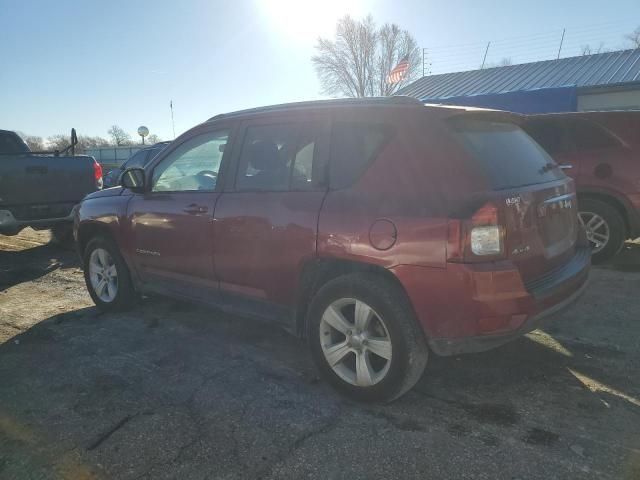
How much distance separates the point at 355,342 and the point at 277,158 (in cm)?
137

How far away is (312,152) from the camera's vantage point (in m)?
3.10

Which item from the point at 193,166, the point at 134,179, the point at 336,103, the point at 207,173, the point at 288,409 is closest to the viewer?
the point at 288,409

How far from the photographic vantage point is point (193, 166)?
3967mm

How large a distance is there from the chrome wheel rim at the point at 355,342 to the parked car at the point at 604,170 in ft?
12.7

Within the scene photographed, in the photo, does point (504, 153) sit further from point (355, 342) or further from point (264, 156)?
point (264, 156)

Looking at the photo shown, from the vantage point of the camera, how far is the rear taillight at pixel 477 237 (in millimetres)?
2396

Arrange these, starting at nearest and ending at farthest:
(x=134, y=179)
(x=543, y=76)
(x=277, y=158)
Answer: (x=277, y=158) → (x=134, y=179) → (x=543, y=76)

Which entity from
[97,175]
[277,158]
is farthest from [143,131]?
[277,158]

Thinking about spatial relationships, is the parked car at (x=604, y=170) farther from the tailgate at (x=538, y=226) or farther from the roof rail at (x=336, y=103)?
the roof rail at (x=336, y=103)

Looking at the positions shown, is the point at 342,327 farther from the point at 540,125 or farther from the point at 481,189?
the point at 540,125

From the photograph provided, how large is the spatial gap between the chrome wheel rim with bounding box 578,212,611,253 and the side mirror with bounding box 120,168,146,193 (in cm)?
499

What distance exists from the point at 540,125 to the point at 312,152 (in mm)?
4454

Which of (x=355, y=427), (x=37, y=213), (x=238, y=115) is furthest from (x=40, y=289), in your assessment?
(x=355, y=427)

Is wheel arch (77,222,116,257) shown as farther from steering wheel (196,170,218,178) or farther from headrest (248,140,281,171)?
headrest (248,140,281,171)
